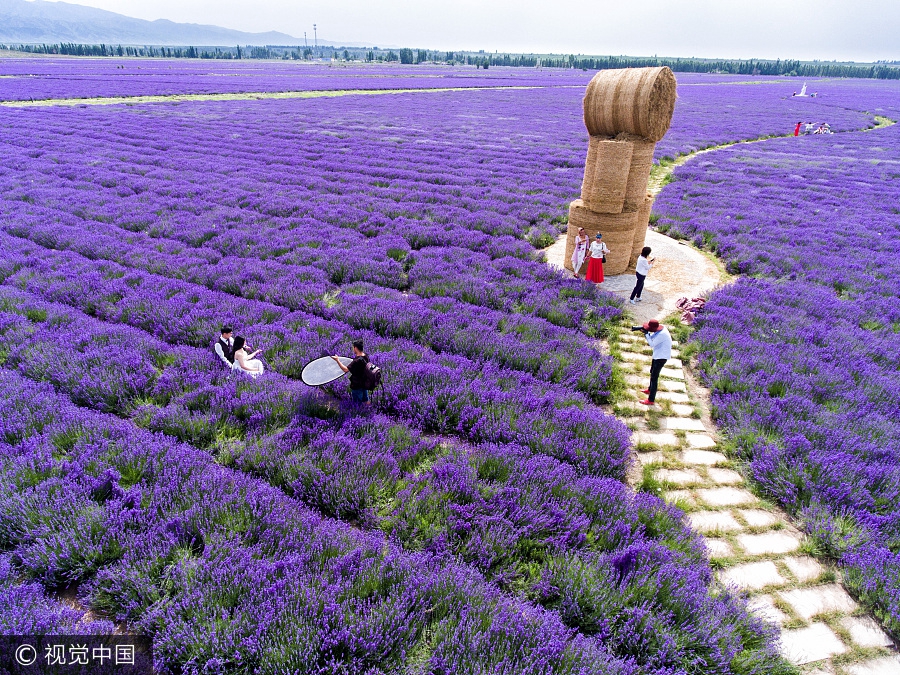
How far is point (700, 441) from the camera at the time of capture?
5.14 meters

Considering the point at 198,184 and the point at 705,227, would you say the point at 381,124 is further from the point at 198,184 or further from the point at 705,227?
the point at 705,227

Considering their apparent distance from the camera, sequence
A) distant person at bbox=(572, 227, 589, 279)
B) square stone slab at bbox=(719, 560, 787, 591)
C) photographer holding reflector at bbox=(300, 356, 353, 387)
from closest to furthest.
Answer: square stone slab at bbox=(719, 560, 787, 591) → photographer holding reflector at bbox=(300, 356, 353, 387) → distant person at bbox=(572, 227, 589, 279)

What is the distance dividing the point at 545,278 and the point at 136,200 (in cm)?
1073

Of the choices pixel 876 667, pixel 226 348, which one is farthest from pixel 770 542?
pixel 226 348

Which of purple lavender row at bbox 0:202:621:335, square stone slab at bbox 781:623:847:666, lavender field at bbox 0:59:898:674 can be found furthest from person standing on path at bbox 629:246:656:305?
square stone slab at bbox 781:623:847:666

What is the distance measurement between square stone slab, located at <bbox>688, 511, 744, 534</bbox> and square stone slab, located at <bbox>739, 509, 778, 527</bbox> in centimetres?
12

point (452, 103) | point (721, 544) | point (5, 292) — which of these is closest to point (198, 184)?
point (5, 292)

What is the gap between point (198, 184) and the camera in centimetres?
1359

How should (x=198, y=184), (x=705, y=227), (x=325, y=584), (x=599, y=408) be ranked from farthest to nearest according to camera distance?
(x=198, y=184)
(x=705, y=227)
(x=599, y=408)
(x=325, y=584)

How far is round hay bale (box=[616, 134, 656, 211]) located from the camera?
858 cm

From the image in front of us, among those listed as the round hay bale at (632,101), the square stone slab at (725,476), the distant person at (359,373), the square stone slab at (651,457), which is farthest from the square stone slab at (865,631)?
the round hay bale at (632,101)

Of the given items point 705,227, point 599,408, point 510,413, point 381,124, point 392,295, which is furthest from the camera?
point 381,124

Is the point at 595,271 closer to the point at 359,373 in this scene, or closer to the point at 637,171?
the point at 637,171

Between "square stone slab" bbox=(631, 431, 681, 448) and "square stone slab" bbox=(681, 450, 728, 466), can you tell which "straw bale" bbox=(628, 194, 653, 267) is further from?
"square stone slab" bbox=(681, 450, 728, 466)
